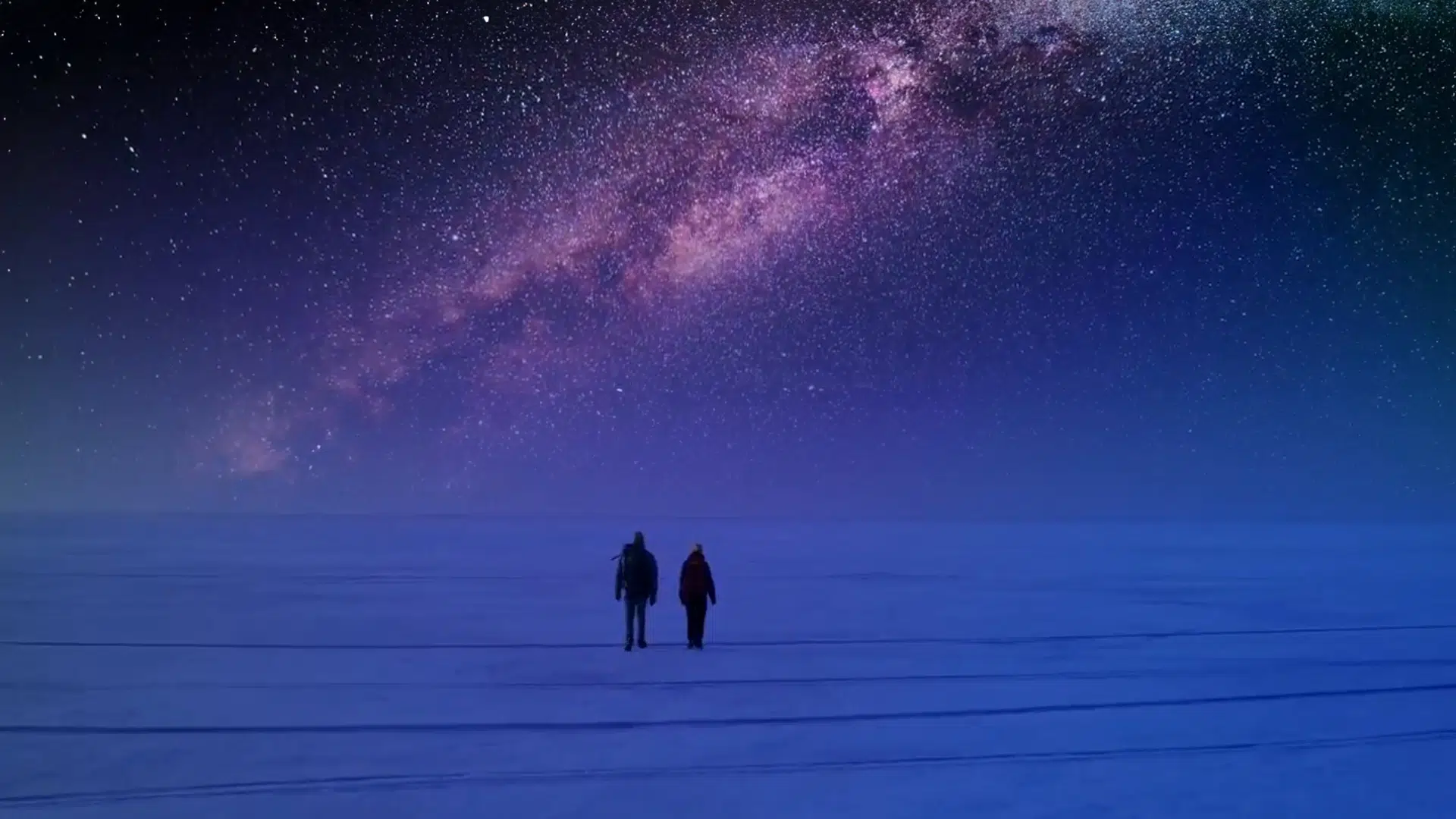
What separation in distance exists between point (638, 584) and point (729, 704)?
2788mm

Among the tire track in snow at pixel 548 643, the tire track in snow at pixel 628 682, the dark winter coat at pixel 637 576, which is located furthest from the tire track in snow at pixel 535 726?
the tire track in snow at pixel 548 643

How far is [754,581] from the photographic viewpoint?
20.5 meters

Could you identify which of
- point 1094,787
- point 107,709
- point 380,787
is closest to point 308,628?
point 107,709

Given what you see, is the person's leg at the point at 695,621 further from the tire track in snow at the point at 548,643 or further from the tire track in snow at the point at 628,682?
the tire track in snow at the point at 628,682

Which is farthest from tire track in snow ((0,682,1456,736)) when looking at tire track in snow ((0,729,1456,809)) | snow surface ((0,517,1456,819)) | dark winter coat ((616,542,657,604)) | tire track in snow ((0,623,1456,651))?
tire track in snow ((0,623,1456,651))

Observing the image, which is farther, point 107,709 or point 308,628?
point 308,628

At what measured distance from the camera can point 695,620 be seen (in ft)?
36.6

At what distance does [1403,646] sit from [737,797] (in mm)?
8994

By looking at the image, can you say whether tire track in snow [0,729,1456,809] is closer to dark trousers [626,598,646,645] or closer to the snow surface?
the snow surface

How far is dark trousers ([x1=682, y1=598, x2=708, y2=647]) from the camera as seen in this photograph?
1105 cm

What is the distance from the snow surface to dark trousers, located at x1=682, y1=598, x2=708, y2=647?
11.3 inches

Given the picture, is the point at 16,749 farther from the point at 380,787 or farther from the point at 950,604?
the point at 950,604

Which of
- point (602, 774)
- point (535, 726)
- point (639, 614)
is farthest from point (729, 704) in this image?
point (639, 614)

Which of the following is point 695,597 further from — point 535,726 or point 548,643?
point 535,726
